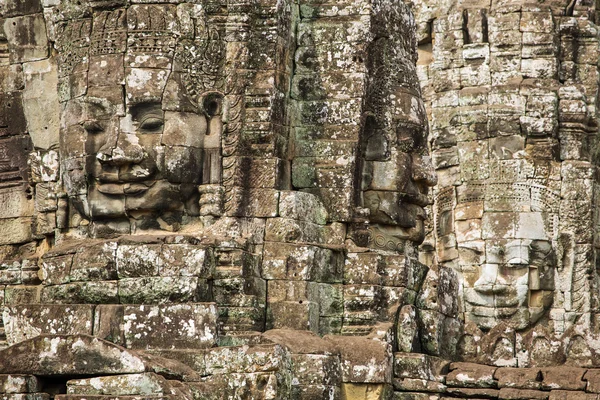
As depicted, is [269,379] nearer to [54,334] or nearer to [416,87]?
[54,334]

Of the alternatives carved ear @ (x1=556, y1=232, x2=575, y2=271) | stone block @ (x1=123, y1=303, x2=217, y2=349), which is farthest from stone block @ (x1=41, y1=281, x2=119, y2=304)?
carved ear @ (x1=556, y1=232, x2=575, y2=271)

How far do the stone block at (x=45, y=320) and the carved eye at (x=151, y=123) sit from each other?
233 cm

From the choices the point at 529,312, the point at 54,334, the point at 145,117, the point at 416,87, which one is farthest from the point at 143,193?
Result: the point at 529,312

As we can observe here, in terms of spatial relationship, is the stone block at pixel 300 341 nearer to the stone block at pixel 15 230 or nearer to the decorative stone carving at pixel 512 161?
the stone block at pixel 15 230

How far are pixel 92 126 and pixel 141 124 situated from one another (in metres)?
0.61

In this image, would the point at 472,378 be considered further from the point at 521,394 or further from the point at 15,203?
the point at 15,203

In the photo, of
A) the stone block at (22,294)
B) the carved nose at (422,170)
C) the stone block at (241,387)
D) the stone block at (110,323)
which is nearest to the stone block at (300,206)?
the carved nose at (422,170)

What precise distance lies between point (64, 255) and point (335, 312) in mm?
3324

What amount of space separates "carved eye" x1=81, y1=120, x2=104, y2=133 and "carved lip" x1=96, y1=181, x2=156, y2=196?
67cm

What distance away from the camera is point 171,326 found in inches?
926

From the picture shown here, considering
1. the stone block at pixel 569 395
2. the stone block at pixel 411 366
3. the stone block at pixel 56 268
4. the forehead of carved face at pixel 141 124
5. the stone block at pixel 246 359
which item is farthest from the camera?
the stone block at pixel 411 366

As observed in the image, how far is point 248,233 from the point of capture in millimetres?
24828

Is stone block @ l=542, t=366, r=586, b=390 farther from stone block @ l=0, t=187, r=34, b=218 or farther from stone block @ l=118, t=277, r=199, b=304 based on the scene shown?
stone block @ l=0, t=187, r=34, b=218

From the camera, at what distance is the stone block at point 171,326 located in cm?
2345
